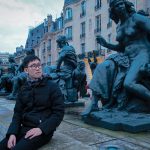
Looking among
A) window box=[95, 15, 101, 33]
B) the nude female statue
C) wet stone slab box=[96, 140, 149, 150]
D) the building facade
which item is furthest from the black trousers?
window box=[95, 15, 101, 33]

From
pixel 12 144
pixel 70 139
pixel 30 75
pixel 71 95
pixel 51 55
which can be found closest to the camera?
pixel 12 144

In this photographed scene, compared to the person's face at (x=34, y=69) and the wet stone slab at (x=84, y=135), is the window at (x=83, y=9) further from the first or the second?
the person's face at (x=34, y=69)

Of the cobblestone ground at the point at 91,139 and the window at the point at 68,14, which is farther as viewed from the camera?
the window at the point at 68,14

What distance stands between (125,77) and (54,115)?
1.71 m

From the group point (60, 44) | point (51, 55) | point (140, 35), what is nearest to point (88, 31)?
point (51, 55)

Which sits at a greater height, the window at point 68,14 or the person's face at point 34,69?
the window at point 68,14

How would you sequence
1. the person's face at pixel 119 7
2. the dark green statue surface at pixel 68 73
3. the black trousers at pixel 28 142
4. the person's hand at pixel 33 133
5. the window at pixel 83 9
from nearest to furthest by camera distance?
the black trousers at pixel 28 142
the person's hand at pixel 33 133
the person's face at pixel 119 7
the dark green statue surface at pixel 68 73
the window at pixel 83 9

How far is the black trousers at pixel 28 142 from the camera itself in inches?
126

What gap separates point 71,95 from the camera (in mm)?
8008

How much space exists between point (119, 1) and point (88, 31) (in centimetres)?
3730

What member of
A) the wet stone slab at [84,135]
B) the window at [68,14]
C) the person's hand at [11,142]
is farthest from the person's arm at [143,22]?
the window at [68,14]

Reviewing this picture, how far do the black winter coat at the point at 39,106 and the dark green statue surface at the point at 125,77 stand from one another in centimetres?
123

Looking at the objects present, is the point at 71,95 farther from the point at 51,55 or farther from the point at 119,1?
the point at 51,55

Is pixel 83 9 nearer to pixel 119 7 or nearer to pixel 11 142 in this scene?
pixel 119 7
